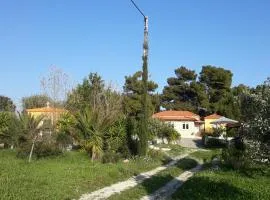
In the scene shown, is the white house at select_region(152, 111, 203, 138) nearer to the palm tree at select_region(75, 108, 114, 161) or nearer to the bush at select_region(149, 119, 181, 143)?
the bush at select_region(149, 119, 181, 143)

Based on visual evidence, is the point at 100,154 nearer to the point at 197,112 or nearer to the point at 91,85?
the point at 91,85

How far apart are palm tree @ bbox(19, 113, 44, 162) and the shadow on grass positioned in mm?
10253

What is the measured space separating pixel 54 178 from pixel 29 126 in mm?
10115

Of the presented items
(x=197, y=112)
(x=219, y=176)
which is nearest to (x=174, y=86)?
(x=197, y=112)

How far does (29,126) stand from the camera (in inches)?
1006

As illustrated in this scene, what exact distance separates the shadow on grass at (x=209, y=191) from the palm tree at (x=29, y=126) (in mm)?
10253

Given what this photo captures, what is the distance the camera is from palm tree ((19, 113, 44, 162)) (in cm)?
2435

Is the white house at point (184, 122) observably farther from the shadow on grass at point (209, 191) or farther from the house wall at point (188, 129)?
the shadow on grass at point (209, 191)

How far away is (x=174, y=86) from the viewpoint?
83.2 m

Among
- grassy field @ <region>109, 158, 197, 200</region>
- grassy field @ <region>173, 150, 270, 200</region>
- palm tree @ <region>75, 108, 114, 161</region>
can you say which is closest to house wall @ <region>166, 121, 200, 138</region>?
grassy field @ <region>109, 158, 197, 200</region>

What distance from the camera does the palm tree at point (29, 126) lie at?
2435 cm

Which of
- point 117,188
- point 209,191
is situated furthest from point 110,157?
point 209,191

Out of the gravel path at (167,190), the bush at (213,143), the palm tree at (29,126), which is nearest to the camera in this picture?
the gravel path at (167,190)

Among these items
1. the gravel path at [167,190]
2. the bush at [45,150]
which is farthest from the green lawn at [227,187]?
A: the bush at [45,150]
